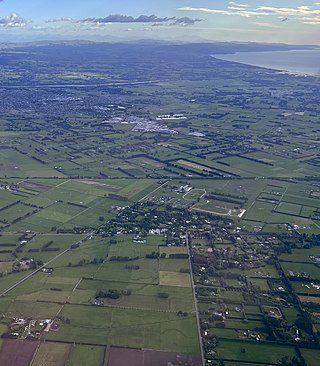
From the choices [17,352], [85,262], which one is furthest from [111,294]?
[17,352]

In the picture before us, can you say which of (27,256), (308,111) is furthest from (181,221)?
(308,111)

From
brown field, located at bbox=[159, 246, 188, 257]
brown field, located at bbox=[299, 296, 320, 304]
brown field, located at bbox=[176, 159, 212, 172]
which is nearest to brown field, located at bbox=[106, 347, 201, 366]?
brown field, located at bbox=[299, 296, 320, 304]

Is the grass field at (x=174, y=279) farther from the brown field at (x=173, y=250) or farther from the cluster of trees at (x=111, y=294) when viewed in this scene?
the brown field at (x=173, y=250)

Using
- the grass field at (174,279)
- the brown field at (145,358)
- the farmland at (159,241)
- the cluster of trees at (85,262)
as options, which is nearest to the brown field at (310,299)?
the farmland at (159,241)

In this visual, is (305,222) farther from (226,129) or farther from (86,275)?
(226,129)

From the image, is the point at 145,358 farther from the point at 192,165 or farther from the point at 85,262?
the point at 192,165
